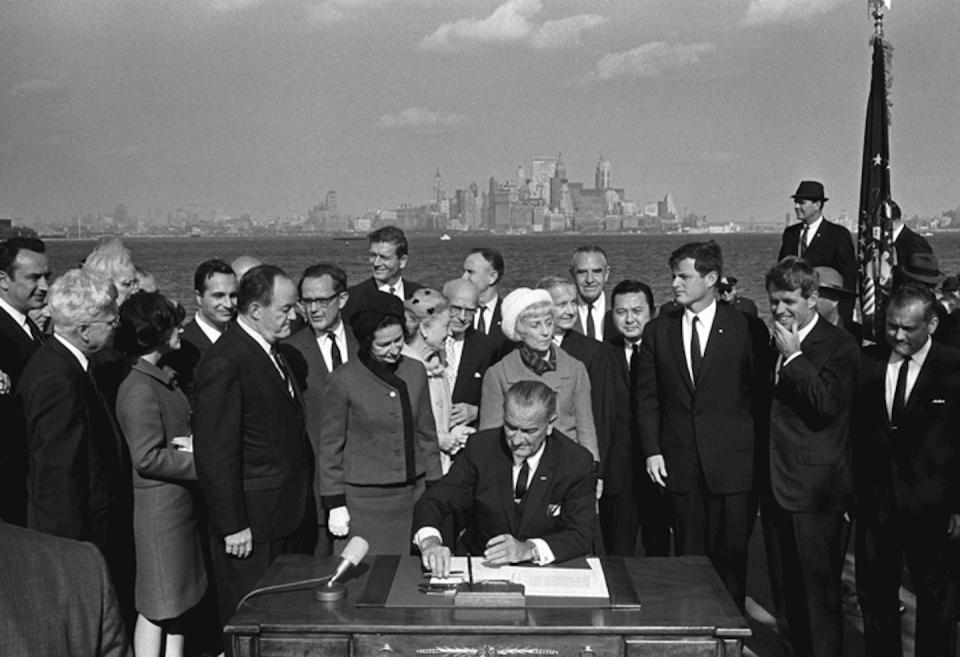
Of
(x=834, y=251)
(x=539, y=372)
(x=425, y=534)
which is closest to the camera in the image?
(x=425, y=534)

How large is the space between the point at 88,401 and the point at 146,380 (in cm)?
38

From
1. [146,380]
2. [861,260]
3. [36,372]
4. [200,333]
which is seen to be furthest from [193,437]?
[861,260]

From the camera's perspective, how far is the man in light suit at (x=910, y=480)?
4.39 m

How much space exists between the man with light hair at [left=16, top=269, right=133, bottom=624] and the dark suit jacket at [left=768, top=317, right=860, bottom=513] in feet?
9.67

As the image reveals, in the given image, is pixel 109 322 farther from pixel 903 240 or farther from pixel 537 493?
pixel 903 240

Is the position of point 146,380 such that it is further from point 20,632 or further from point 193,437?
point 20,632

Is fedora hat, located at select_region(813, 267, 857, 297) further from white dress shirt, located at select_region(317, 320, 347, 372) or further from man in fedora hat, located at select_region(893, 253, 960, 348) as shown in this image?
white dress shirt, located at select_region(317, 320, 347, 372)

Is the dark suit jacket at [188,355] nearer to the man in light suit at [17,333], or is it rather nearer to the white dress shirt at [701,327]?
the man in light suit at [17,333]

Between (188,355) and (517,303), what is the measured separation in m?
1.82

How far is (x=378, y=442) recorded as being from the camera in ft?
15.6

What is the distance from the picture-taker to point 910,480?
4492mm

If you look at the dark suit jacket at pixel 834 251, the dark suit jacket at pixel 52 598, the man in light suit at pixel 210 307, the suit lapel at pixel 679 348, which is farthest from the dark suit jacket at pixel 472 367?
the dark suit jacket at pixel 52 598

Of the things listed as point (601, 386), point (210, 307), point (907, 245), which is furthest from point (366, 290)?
point (907, 245)

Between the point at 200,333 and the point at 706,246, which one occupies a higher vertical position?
the point at 706,246
